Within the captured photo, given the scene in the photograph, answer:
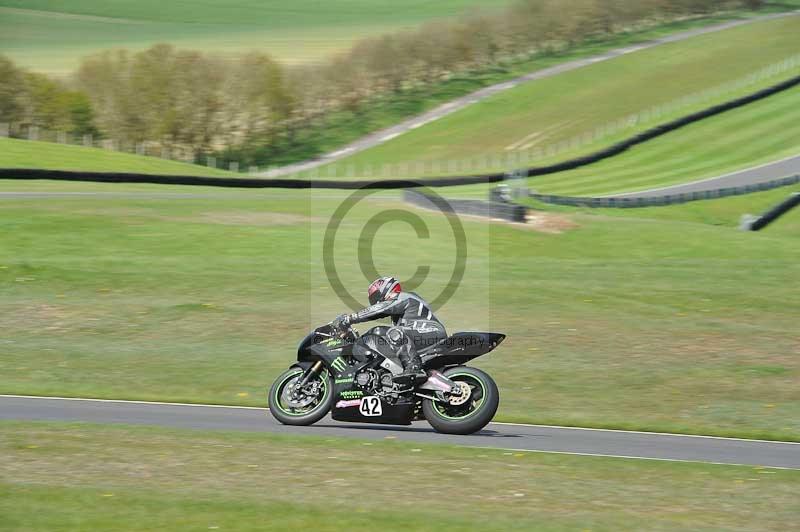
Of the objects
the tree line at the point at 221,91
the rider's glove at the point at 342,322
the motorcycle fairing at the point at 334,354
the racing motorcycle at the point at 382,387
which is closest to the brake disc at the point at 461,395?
the racing motorcycle at the point at 382,387

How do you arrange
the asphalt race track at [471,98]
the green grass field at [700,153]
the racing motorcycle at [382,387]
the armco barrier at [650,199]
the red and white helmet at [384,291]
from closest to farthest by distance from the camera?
the racing motorcycle at [382,387]
the red and white helmet at [384,291]
the armco barrier at [650,199]
the green grass field at [700,153]
the asphalt race track at [471,98]

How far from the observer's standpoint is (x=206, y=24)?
470ft

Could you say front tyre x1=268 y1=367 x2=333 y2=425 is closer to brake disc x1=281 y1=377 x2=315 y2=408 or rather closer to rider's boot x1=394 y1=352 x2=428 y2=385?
brake disc x1=281 y1=377 x2=315 y2=408

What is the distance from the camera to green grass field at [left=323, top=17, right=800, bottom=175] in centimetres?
8894

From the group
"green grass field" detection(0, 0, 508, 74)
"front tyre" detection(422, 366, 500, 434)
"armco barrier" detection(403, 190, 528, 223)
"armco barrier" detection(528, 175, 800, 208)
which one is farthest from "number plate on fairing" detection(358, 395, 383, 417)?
"green grass field" detection(0, 0, 508, 74)

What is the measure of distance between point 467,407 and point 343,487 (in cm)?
339

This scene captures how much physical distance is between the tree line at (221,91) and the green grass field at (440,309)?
2095 inches

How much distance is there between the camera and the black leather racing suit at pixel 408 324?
49.9 feet

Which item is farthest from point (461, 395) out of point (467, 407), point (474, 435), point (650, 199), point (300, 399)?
point (650, 199)

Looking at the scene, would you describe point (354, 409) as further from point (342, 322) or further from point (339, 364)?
point (342, 322)

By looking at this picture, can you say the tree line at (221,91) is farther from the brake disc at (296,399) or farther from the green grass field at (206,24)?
the brake disc at (296,399)

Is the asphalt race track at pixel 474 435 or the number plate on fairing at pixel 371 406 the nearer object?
the asphalt race track at pixel 474 435

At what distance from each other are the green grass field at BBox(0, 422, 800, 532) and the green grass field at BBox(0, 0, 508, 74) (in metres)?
113

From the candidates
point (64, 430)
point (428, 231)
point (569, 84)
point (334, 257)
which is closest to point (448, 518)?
point (64, 430)
